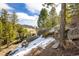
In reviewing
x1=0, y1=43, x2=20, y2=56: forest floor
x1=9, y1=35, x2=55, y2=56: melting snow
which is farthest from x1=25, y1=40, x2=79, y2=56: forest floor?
x1=0, y1=43, x2=20, y2=56: forest floor

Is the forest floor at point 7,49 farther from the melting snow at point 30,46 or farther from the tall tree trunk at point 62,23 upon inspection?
the tall tree trunk at point 62,23

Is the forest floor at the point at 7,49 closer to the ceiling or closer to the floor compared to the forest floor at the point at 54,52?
closer to the ceiling

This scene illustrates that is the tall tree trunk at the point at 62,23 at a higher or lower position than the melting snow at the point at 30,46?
higher

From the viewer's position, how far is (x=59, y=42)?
13.5 ft

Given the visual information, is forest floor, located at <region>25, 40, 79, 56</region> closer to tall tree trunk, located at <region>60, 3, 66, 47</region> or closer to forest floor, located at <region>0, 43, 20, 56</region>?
tall tree trunk, located at <region>60, 3, 66, 47</region>

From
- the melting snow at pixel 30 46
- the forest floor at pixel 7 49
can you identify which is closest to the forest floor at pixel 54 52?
the melting snow at pixel 30 46

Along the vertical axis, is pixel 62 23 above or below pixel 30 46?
above

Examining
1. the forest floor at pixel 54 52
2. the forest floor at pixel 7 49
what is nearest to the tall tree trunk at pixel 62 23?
the forest floor at pixel 54 52

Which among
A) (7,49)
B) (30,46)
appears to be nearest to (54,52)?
(30,46)

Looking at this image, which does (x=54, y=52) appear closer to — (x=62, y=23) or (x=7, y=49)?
(x=62, y=23)

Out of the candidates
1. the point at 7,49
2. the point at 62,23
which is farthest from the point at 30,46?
the point at 62,23

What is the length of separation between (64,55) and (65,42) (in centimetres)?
13

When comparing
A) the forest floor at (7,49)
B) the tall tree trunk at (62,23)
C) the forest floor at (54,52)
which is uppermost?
the tall tree trunk at (62,23)

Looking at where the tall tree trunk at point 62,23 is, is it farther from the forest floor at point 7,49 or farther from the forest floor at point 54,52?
the forest floor at point 7,49
